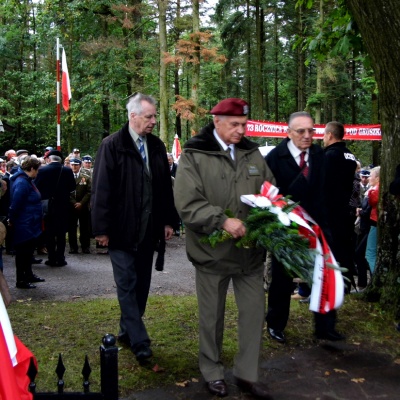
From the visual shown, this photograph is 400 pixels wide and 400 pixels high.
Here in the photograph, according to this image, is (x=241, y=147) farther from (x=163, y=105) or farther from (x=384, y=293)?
(x=163, y=105)

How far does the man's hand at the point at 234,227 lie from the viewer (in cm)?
391

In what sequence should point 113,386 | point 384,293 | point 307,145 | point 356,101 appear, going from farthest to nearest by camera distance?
point 356,101 → point 384,293 → point 307,145 → point 113,386

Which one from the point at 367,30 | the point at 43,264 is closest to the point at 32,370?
the point at 367,30

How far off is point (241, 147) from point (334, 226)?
7.53ft

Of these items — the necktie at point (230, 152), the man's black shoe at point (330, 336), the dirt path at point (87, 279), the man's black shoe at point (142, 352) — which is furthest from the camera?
the dirt path at point (87, 279)

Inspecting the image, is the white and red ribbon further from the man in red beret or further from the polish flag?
the polish flag

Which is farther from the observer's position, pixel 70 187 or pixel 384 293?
pixel 70 187

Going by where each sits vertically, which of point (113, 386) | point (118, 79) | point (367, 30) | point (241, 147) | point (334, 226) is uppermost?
point (118, 79)

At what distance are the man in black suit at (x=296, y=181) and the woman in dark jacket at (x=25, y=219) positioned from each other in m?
4.51

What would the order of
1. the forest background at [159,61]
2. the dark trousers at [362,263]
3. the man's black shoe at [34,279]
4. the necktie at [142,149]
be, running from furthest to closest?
the forest background at [159,61]
the dark trousers at [362,263]
the man's black shoe at [34,279]
the necktie at [142,149]

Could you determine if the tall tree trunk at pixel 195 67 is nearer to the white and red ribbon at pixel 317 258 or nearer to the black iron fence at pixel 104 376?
the white and red ribbon at pixel 317 258

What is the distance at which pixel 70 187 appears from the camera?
34.3 ft

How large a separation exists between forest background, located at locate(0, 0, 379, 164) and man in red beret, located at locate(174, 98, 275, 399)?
14.3 m

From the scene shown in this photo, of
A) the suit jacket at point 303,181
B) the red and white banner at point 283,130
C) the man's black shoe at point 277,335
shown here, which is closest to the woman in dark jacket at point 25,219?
the man's black shoe at point 277,335
